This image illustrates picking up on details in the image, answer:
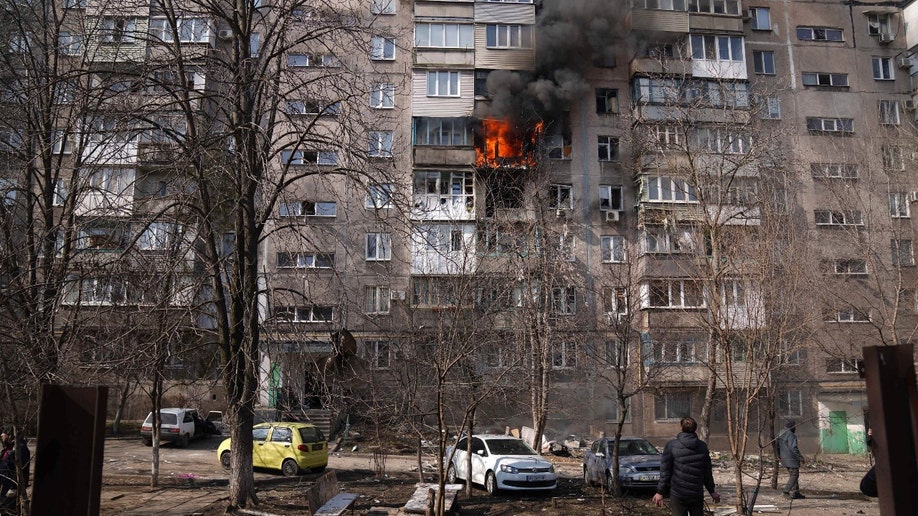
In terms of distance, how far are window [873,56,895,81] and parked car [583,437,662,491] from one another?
31006mm

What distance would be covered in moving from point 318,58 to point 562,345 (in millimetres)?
15688

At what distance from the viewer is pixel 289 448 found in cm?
2075

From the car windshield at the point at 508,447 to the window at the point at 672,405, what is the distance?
51.7 ft

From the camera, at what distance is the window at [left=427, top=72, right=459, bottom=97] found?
34656 millimetres

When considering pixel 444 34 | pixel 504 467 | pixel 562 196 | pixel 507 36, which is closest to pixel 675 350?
pixel 562 196

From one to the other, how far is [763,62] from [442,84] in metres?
18.5

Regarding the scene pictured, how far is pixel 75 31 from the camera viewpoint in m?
15.0

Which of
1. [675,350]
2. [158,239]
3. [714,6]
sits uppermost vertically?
[714,6]

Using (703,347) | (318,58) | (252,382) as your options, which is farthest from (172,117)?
(703,347)

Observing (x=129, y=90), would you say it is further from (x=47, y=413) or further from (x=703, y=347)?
(x=703, y=347)

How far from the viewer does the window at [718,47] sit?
35.4 m

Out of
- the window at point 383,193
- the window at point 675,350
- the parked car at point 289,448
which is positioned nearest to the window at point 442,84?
the window at point 675,350

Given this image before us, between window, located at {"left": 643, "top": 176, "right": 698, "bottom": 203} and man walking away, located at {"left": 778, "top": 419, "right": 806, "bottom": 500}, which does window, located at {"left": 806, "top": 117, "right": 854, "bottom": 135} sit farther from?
man walking away, located at {"left": 778, "top": 419, "right": 806, "bottom": 500}

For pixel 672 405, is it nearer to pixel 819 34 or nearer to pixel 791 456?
pixel 791 456
